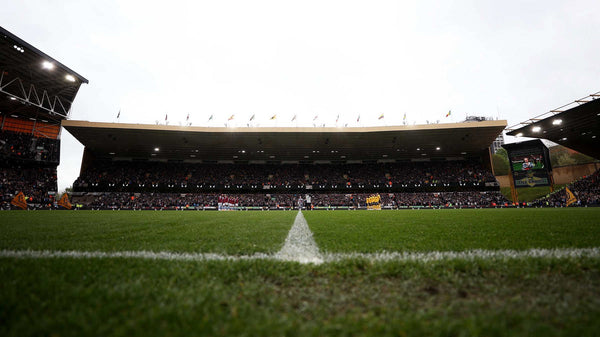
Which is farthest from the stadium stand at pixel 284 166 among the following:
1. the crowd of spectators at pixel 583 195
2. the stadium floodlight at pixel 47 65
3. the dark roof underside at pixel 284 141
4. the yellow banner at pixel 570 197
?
the yellow banner at pixel 570 197

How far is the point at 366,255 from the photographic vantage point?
2.09 m

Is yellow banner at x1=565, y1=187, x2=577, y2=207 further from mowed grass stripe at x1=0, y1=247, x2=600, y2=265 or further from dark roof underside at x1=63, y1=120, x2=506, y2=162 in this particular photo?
mowed grass stripe at x1=0, y1=247, x2=600, y2=265

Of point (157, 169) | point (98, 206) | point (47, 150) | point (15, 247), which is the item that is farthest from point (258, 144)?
point (15, 247)

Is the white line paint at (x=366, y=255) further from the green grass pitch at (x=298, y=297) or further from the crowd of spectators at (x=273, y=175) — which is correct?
the crowd of spectators at (x=273, y=175)

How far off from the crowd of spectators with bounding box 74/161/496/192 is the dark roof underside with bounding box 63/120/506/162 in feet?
4.47

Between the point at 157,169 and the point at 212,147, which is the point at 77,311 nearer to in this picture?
the point at 212,147

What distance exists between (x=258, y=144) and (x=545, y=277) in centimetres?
2794

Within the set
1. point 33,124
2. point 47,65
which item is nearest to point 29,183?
point 33,124

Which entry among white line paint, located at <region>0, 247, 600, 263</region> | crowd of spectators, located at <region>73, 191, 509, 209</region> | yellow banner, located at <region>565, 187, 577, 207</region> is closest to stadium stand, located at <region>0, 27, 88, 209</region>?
crowd of spectators, located at <region>73, 191, 509, 209</region>

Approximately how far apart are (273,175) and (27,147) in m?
26.4

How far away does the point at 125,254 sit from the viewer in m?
2.16

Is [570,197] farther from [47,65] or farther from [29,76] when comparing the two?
[29,76]

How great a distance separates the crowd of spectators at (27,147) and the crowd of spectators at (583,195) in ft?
166

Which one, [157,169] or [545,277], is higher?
[157,169]
